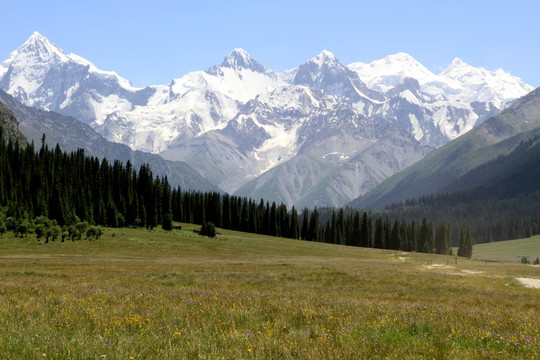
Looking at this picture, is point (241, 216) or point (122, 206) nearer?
point (122, 206)

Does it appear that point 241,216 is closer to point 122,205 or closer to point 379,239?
point 379,239

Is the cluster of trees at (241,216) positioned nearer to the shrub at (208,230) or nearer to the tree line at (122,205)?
the tree line at (122,205)

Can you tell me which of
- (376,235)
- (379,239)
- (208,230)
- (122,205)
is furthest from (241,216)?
(208,230)

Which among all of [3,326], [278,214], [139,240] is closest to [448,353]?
[3,326]

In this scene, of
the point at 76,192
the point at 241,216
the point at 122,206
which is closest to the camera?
the point at 76,192

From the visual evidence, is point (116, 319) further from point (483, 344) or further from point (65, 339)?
point (483, 344)

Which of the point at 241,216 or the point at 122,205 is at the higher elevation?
the point at 122,205

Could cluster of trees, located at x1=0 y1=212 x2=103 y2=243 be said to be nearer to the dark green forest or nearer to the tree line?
the dark green forest

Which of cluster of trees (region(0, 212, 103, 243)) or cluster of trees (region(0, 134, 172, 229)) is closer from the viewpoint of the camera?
cluster of trees (region(0, 212, 103, 243))

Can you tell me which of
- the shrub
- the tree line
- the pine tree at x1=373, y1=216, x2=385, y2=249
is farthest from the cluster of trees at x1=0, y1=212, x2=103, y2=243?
the pine tree at x1=373, y1=216, x2=385, y2=249

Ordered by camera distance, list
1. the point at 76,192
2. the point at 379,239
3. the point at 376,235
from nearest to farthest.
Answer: the point at 76,192, the point at 379,239, the point at 376,235

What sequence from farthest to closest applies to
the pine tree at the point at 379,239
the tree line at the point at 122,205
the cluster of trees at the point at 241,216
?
the pine tree at the point at 379,239, the cluster of trees at the point at 241,216, the tree line at the point at 122,205

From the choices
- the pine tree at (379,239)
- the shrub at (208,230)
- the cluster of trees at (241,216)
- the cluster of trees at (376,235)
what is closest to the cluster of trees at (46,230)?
the shrub at (208,230)

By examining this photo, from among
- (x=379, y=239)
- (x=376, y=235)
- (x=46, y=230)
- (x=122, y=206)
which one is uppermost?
(x=122, y=206)
